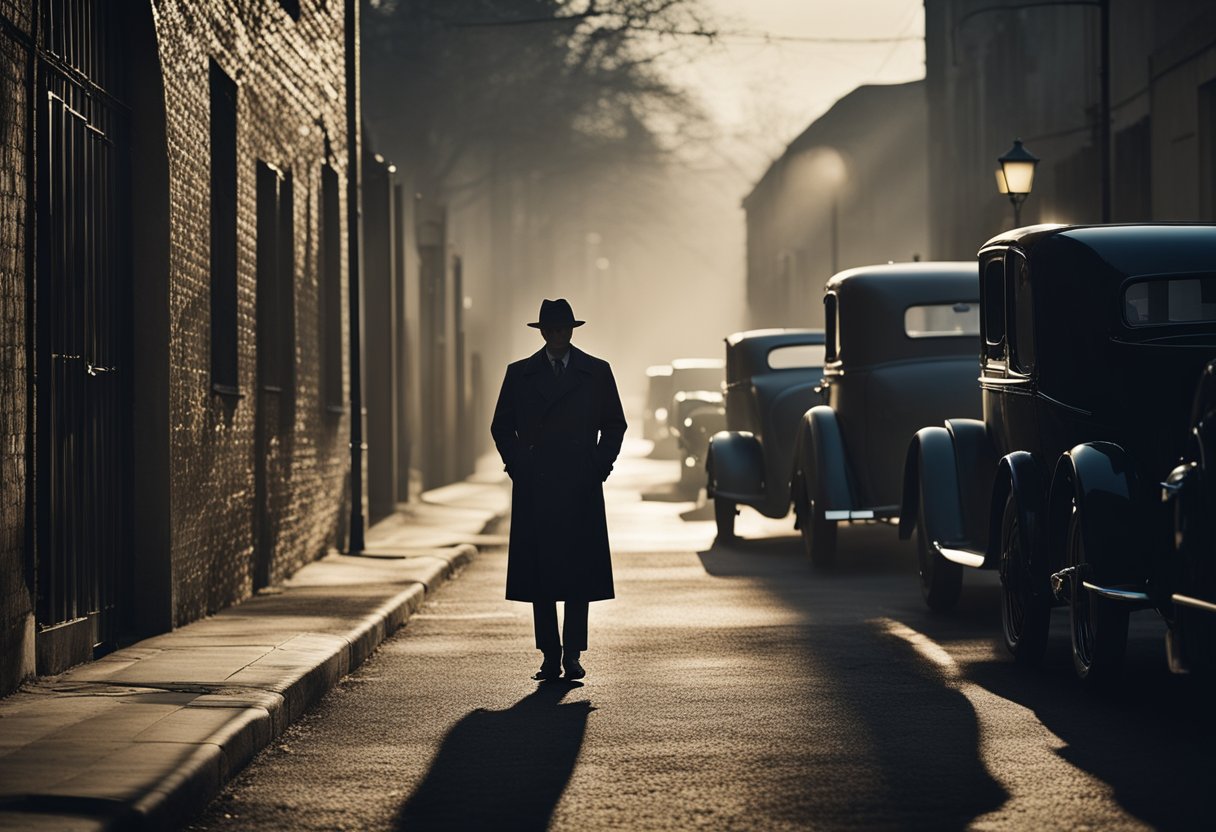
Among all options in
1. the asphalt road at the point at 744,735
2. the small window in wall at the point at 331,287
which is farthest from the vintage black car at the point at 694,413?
the asphalt road at the point at 744,735

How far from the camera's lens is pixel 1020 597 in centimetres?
927

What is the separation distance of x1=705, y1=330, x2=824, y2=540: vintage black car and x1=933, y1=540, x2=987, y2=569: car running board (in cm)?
613

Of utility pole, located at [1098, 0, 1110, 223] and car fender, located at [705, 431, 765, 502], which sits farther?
utility pole, located at [1098, 0, 1110, 223]

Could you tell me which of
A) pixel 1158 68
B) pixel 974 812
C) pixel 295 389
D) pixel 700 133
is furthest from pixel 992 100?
pixel 974 812

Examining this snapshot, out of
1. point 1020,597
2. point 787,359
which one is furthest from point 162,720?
point 787,359

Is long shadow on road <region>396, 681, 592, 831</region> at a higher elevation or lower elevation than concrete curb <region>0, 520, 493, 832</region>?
lower

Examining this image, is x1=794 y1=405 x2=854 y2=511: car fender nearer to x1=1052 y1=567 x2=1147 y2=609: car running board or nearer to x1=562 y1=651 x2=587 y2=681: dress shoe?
x1=562 y1=651 x2=587 y2=681: dress shoe

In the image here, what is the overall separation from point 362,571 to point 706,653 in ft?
18.1

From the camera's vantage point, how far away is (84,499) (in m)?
9.48

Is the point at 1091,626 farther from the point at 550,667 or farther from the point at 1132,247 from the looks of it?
the point at 550,667

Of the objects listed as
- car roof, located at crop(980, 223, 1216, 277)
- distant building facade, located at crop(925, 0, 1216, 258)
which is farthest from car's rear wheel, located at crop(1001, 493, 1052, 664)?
distant building facade, located at crop(925, 0, 1216, 258)

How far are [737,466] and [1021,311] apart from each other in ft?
26.0

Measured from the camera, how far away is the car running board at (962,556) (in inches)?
394

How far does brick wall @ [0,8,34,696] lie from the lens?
782 centimetres
